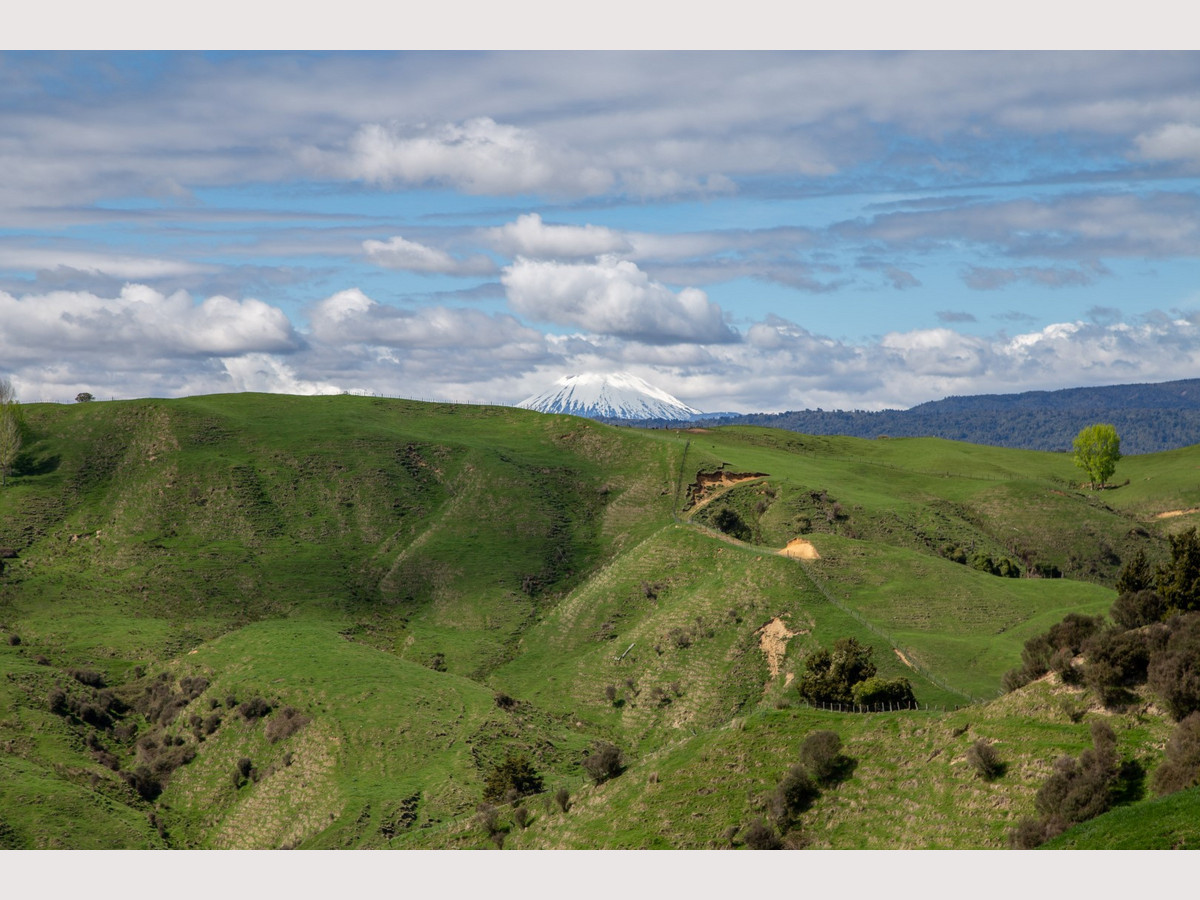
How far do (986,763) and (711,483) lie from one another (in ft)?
299

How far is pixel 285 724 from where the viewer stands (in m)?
80.2

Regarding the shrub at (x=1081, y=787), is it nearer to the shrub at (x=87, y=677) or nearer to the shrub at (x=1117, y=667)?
the shrub at (x=1117, y=667)

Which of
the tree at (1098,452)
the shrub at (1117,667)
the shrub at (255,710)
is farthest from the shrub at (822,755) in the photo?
the tree at (1098,452)

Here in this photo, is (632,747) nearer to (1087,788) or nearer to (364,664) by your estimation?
(364,664)

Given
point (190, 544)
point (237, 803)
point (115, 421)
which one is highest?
point (115, 421)

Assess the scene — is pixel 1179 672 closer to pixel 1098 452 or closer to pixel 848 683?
pixel 848 683

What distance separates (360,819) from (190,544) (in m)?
67.4

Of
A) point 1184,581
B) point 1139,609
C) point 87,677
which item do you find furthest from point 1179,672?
point 87,677

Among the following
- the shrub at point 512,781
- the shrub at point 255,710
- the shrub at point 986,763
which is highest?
the shrub at point 986,763

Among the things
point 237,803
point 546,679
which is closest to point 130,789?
point 237,803

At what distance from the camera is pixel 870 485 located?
148 meters

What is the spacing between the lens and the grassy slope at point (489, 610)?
5594 centimetres

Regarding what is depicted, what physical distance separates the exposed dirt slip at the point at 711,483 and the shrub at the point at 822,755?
79746mm

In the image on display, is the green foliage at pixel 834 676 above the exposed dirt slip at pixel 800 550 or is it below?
below
